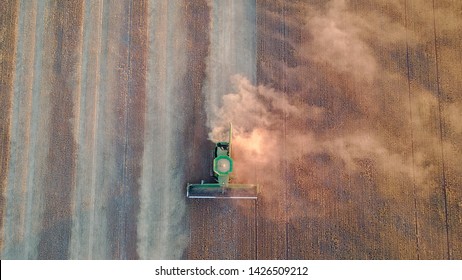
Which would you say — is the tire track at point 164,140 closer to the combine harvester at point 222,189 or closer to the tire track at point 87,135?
the combine harvester at point 222,189

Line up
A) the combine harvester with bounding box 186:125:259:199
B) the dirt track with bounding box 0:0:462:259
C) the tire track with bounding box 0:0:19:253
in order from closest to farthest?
1. the combine harvester with bounding box 186:125:259:199
2. the dirt track with bounding box 0:0:462:259
3. the tire track with bounding box 0:0:19:253

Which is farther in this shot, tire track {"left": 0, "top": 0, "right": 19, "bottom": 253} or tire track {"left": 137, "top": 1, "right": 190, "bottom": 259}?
tire track {"left": 0, "top": 0, "right": 19, "bottom": 253}

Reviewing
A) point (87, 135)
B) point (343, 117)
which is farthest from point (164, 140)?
point (343, 117)

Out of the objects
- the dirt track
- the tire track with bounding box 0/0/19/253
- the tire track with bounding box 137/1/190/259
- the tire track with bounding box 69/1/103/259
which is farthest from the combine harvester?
the tire track with bounding box 0/0/19/253

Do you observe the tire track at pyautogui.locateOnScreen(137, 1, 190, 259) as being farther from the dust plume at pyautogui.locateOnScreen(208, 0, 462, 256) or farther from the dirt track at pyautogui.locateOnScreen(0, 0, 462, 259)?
the dust plume at pyautogui.locateOnScreen(208, 0, 462, 256)

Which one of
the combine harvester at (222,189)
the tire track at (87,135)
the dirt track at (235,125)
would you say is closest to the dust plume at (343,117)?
the dirt track at (235,125)

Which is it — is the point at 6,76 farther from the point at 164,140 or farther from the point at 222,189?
the point at 222,189
